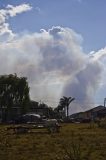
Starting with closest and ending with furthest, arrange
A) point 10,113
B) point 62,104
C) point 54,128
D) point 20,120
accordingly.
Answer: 1. point 54,128
2. point 20,120
3. point 10,113
4. point 62,104

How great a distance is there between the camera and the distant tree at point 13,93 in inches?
3661

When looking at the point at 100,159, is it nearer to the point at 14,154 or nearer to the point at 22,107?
the point at 14,154

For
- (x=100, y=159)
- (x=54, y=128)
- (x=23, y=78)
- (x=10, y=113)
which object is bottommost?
(x=100, y=159)

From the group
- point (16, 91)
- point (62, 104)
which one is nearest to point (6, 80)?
point (16, 91)

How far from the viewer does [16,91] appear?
309 feet

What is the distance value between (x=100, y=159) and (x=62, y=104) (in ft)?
426

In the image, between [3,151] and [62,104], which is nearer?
[3,151]

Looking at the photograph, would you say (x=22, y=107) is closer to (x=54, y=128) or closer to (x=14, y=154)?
(x=54, y=128)

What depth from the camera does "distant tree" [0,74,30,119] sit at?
93.0 metres

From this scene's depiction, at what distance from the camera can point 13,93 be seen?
9394cm

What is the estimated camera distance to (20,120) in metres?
76.7

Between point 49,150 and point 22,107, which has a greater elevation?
point 22,107

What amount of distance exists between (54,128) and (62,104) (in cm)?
10881

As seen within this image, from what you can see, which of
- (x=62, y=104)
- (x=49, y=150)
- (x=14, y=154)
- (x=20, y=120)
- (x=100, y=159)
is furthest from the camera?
(x=62, y=104)
